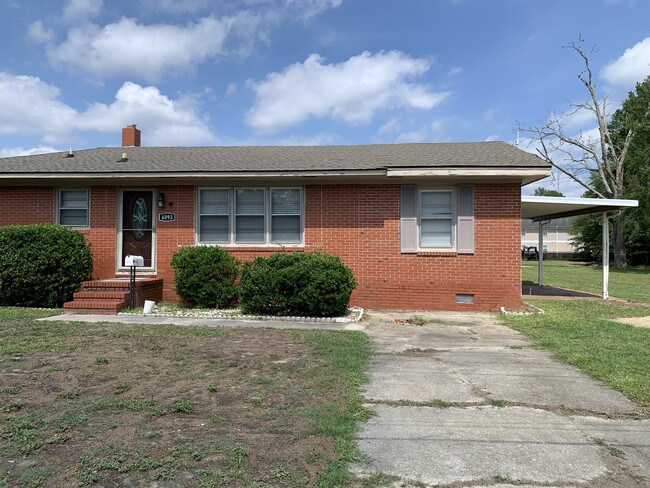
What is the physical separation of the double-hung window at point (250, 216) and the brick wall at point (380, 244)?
0.25m

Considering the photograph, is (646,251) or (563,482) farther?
(646,251)

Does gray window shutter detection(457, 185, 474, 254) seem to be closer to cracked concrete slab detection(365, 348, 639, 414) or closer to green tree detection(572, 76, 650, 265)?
cracked concrete slab detection(365, 348, 639, 414)

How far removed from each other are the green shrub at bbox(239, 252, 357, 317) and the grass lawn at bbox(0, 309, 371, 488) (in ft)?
7.12

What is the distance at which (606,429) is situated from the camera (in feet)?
12.9

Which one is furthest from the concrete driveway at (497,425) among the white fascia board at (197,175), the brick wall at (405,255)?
the white fascia board at (197,175)

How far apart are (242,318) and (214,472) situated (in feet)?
20.8

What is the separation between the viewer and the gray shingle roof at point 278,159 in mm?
10625

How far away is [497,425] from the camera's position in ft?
13.0

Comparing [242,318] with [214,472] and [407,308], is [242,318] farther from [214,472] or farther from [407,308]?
[214,472]

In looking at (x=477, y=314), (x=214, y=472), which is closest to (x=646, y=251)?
(x=477, y=314)

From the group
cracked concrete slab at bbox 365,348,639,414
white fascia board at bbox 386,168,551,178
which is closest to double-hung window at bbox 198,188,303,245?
white fascia board at bbox 386,168,551,178

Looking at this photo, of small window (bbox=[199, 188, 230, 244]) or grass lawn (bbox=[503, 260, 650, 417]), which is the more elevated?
small window (bbox=[199, 188, 230, 244])

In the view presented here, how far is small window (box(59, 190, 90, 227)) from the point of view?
38.6 ft

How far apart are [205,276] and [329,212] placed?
3.10 metres
